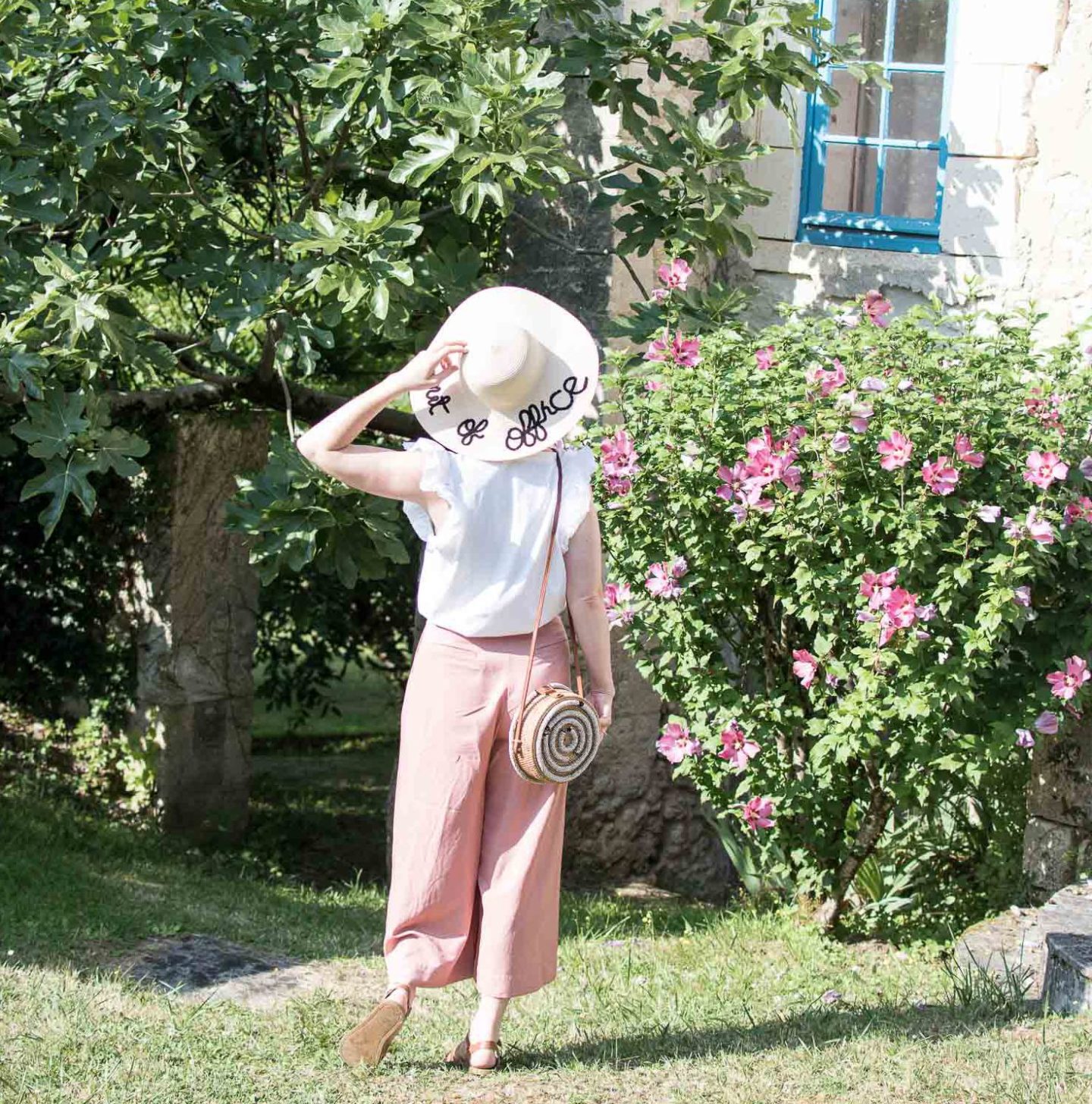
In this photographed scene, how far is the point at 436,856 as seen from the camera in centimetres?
345

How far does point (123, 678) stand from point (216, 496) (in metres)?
0.93

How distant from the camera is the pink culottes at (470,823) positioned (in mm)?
3432

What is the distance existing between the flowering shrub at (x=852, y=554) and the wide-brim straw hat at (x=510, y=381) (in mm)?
965

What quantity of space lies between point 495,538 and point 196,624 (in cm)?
353

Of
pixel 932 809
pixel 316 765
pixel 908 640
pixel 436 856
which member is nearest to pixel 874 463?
pixel 908 640

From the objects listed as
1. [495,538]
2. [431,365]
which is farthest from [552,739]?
[431,365]

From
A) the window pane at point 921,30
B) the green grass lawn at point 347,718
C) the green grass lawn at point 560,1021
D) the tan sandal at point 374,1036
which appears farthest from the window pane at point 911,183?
the green grass lawn at point 347,718

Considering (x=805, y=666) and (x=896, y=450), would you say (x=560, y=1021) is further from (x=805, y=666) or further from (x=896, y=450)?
(x=896, y=450)

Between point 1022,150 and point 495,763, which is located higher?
point 1022,150

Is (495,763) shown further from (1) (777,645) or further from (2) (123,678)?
(2) (123,678)

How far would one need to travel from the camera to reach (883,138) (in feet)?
19.8

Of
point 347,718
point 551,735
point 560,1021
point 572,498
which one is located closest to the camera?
point 551,735

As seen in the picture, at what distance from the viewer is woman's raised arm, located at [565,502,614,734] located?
3.48m

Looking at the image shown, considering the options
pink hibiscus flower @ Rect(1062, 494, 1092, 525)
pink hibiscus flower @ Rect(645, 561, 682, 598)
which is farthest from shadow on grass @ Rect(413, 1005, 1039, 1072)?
pink hibiscus flower @ Rect(1062, 494, 1092, 525)
